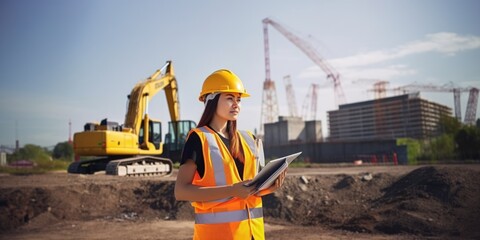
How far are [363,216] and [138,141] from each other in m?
10.1

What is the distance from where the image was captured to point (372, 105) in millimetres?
81750

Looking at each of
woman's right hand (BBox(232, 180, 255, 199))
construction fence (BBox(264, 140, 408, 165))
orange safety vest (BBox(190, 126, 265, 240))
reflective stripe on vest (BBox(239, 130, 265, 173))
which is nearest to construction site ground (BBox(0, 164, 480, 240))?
reflective stripe on vest (BBox(239, 130, 265, 173))

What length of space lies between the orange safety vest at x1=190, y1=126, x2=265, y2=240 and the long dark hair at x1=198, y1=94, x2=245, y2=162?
0.26 feet

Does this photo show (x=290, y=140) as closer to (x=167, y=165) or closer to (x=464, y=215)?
(x=167, y=165)

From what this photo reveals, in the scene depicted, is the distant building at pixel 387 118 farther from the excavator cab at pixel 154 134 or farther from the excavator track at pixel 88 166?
the excavator track at pixel 88 166

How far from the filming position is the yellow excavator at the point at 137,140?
14.9m

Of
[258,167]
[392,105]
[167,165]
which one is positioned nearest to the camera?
[258,167]

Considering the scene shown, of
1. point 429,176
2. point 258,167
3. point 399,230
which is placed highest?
point 258,167

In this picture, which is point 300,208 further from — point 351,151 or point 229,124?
point 351,151

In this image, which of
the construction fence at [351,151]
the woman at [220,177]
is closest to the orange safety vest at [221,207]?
the woman at [220,177]

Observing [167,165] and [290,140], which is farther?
[290,140]

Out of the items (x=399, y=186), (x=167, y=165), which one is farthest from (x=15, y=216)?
(x=399, y=186)

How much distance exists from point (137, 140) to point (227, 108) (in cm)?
1452

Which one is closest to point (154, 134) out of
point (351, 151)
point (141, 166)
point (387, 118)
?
point (141, 166)
